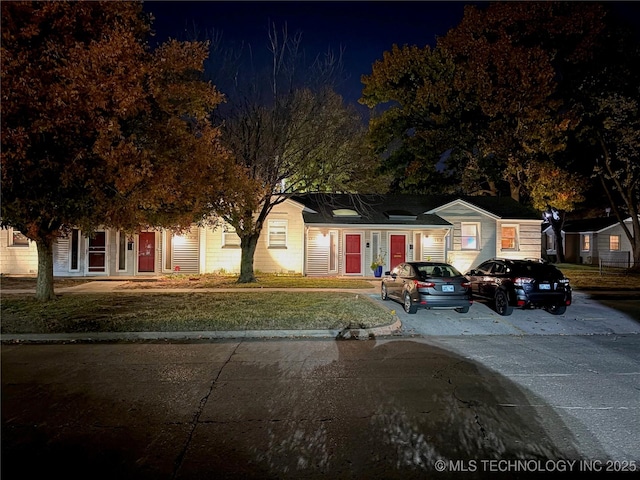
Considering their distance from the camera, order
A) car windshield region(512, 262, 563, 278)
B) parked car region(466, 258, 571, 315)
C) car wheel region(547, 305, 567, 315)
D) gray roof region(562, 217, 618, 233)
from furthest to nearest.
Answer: gray roof region(562, 217, 618, 233) < car wheel region(547, 305, 567, 315) < car windshield region(512, 262, 563, 278) < parked car region(466, 258, 571, 315)

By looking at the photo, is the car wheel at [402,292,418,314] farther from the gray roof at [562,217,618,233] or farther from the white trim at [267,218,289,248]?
the gray roof at [562,217,618,233]

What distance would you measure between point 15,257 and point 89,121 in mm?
14024

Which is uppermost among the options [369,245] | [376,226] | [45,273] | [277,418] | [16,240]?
[376,226]

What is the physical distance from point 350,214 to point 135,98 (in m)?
13.1

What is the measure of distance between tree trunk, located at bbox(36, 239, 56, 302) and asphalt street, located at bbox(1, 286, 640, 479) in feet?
14.7

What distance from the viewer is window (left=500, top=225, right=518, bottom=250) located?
23.9m

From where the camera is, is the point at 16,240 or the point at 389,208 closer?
the point at 16,240

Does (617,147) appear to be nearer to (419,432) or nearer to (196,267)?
(196,267)

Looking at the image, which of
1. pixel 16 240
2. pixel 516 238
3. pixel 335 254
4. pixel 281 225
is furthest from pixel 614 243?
pixel 16 240

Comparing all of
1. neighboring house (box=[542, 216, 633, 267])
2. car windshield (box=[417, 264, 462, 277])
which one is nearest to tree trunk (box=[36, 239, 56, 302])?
car windshield (box=[417, 264, 462, 277])

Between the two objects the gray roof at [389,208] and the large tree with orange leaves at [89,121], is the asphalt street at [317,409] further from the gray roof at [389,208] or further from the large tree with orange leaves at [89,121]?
the gray roof at [389,208]

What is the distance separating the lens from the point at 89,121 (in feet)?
34.0

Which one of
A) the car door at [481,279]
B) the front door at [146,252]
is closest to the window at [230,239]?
the front door at [146,252]

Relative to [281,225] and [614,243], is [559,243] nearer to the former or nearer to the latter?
[614,243]
